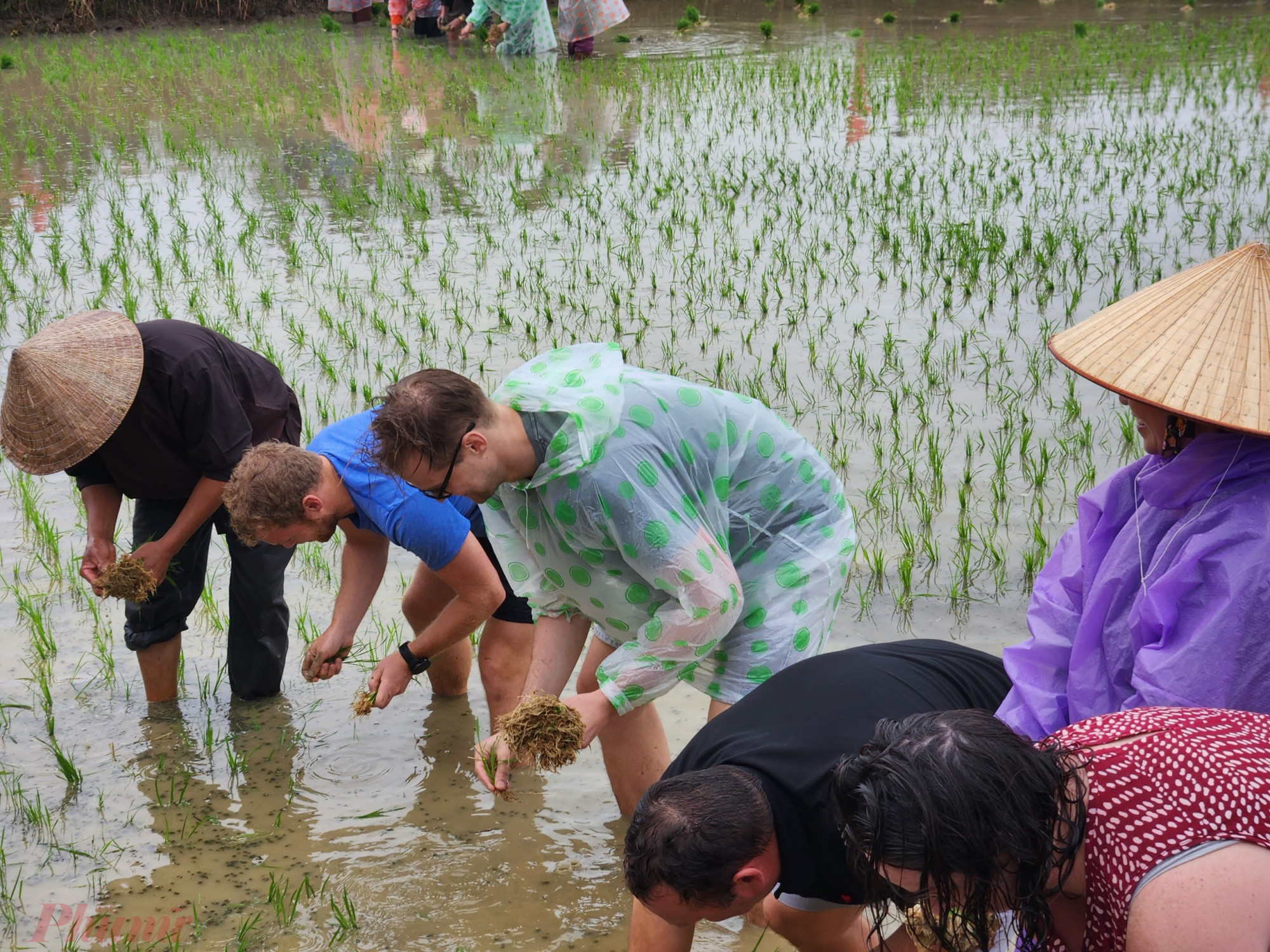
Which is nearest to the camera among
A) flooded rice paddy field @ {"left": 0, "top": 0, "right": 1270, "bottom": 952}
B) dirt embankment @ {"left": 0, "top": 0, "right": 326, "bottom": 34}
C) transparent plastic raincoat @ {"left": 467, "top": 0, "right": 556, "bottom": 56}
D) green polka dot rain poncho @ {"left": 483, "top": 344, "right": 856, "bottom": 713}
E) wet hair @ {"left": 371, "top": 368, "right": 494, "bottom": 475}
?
wet hair @ {"left": 371, "top": 368, "right": 494, "bottom": 475}

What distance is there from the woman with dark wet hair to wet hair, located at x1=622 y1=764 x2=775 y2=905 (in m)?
0.28

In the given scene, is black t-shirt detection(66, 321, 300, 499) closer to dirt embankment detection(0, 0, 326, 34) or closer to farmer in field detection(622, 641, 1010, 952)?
farmer in field detection(622, 641, 1010, 952)

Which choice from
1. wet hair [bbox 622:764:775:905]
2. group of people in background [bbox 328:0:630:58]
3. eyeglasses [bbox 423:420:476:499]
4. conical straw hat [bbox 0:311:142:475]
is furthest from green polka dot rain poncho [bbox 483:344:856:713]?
group of people in background [bbox 328:0:630:58]

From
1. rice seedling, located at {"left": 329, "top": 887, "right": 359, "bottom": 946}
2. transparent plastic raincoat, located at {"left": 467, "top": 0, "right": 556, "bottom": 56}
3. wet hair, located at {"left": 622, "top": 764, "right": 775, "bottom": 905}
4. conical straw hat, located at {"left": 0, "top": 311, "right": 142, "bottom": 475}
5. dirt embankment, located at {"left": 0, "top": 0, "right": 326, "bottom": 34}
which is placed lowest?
rice seedling, located at {"left": 329, "top": 887, "right": 359, "bottom": 946}

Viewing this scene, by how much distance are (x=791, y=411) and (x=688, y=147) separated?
5.20 m

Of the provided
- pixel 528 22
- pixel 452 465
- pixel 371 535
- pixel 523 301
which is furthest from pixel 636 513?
pixel 528 22

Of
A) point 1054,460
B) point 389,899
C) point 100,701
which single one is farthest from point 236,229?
point 389,899

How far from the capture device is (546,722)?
7.00ft

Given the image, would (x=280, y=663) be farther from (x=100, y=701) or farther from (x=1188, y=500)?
(x=1188, y=500)

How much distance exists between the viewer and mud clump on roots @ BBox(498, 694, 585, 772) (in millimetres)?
2127

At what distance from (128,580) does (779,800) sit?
1868 millimetres

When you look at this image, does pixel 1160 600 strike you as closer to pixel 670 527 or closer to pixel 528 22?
pixel 670 527

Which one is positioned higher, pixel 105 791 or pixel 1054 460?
pixel 1054 460

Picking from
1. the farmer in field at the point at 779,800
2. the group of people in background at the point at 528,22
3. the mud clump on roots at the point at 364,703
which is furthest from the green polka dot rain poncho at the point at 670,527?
the group of people in background at the point at 528,22
